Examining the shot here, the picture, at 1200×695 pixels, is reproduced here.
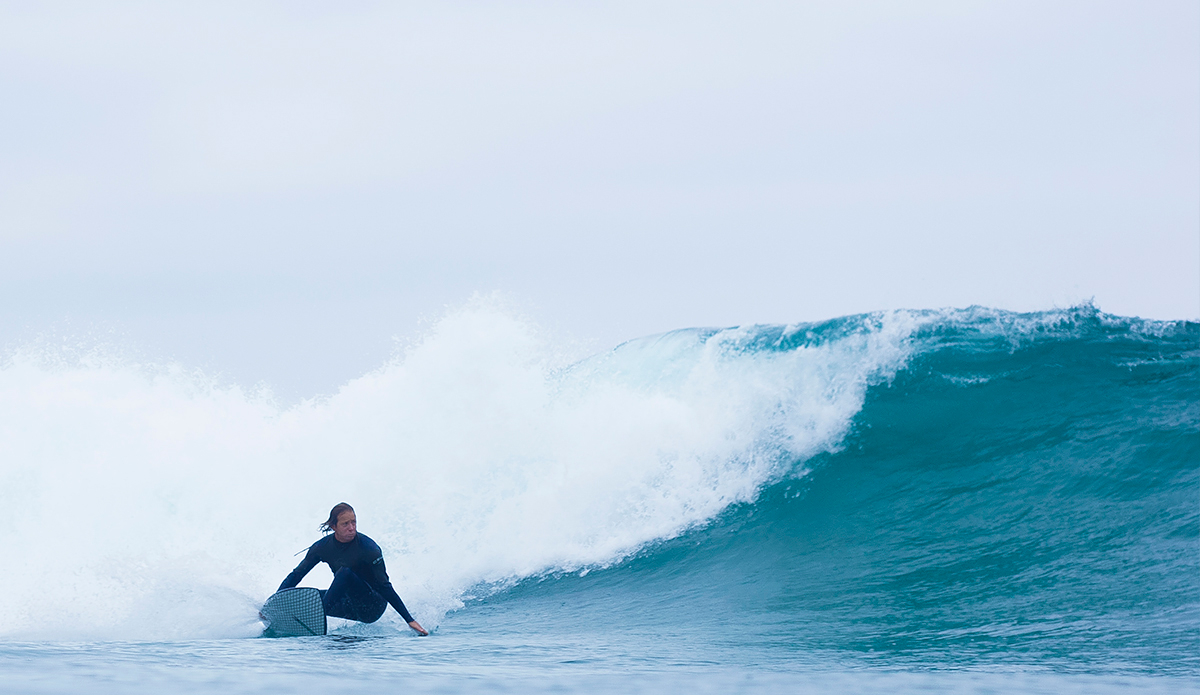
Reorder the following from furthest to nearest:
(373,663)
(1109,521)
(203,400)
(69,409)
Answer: (203,400) < (69,409) < (1109,521) < (373,663)

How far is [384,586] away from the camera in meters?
6.12

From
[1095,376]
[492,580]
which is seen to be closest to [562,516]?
[492,580]

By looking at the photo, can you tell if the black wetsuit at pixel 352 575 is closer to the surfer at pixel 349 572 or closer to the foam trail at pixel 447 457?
the surfer at pixel 349 572

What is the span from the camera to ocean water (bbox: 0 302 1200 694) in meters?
5.09

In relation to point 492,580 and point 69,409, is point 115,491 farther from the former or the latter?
point 492,580

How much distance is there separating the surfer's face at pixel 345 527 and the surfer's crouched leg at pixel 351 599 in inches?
7.9

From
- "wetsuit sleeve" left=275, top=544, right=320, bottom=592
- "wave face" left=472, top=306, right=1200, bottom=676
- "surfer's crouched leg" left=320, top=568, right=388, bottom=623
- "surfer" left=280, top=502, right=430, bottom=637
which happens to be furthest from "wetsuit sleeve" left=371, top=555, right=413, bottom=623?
"wave face" left=472, top=306, right=1200, bottom=676

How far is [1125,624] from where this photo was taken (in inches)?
238

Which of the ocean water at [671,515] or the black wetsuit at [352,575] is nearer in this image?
the ocean water at [671,515]

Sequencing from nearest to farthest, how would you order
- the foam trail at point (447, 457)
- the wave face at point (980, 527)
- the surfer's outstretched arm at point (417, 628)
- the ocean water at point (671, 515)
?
the ocean water at point (671, 515) < the surfer's outstretched arm at point (417, 628) < the wave face at point (980, 527) < the foam trail at point (447, 457)

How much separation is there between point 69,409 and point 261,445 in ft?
7.14

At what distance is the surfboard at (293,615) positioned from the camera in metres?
5.89

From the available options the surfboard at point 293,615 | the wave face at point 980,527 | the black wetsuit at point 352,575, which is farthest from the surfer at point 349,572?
the wave face at point 980,527

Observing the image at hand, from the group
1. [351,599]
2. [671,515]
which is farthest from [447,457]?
[351,599]
